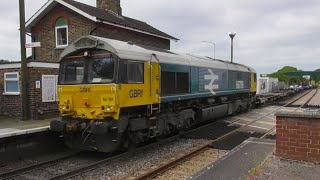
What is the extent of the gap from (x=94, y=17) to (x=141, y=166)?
37.5ft

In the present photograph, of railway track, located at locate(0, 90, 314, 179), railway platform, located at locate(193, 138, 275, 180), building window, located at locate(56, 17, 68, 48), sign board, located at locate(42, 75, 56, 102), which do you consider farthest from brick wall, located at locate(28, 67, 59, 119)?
railway platform, located at locate(193, 138, 275, 180)

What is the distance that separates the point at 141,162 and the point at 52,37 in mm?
13284

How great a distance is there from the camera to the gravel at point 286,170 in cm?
636

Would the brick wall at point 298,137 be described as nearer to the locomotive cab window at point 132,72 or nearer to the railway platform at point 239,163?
the railway platform at point 239,163

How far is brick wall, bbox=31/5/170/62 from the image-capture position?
797 inches

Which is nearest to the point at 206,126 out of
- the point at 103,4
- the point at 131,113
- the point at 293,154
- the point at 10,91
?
the point at 131,113

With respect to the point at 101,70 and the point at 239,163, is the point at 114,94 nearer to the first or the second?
the point at 101,70

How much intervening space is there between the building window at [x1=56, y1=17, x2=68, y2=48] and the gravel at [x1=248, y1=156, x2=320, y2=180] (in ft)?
52.3

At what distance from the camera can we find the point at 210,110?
55.0 feet

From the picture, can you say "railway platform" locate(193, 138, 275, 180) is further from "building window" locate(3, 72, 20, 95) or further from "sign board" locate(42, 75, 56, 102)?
"building window" locate(3, 72, 20, 95)

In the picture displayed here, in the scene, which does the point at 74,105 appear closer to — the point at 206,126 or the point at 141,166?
the point at 141,166

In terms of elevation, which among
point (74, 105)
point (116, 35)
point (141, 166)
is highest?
point (116, 35)

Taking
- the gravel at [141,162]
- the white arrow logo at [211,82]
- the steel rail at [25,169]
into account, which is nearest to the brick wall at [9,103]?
the steel rail at [25,169]

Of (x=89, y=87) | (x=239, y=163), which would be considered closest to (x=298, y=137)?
(x=239, y=163)
